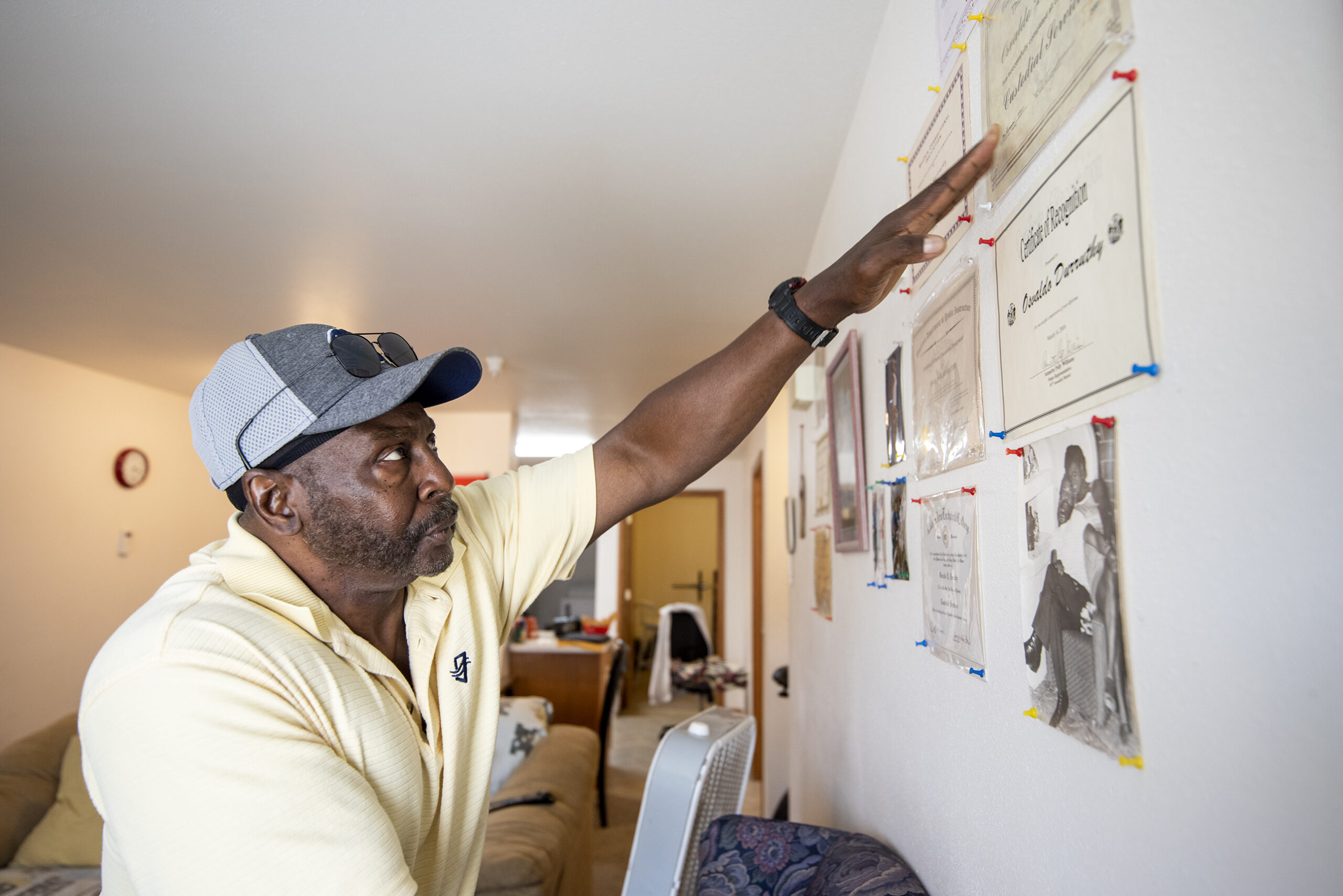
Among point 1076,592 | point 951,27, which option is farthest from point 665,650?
point 1076,592

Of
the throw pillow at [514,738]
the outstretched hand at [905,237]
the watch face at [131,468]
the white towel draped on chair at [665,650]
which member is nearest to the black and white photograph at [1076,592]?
the outstretched hand at [905,237]

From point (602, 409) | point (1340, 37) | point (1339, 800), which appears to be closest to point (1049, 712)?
point (1339, 800)

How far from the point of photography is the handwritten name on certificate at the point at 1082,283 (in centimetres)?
59

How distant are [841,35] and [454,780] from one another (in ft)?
5.12

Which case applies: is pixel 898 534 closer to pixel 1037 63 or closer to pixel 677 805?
pixel 677 805

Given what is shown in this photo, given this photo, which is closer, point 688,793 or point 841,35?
point 688,793

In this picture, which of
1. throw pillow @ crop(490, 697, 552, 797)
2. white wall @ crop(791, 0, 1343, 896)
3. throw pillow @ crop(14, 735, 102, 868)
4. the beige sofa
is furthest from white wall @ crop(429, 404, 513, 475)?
white wall @ crop(791, 0, 1343, 896)

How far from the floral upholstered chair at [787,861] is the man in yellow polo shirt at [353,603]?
0.51 metres

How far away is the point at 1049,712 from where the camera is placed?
0.75 meters

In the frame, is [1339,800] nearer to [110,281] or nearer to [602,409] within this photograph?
[110,281]

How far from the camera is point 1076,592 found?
27.3 inches

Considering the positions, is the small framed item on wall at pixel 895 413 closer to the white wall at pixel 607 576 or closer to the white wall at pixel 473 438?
the white wall at pixel 473 438

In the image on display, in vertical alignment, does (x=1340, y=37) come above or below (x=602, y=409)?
below

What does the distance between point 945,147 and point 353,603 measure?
108 cm
